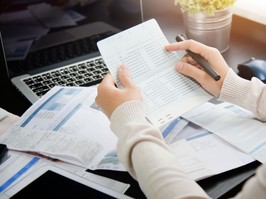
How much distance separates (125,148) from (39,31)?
521mm

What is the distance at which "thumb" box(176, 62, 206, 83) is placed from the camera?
0.84 meters

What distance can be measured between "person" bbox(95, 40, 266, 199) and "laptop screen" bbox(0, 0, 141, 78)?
337 millimetres

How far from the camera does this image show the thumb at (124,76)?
2.58 feet

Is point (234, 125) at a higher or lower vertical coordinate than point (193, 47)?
lower

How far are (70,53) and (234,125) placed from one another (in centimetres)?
53

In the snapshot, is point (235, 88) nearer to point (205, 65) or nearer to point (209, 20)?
point (205, 65)

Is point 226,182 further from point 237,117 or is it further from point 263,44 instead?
point 263,44

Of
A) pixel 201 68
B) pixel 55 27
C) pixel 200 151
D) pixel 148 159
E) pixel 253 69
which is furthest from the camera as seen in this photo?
pixel 55 27

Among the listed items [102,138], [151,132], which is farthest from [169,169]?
[102,138]

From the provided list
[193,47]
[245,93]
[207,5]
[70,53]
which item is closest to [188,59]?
[193,47]

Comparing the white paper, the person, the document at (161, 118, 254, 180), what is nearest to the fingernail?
the person

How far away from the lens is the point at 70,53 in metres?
1.12

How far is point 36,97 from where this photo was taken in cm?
96

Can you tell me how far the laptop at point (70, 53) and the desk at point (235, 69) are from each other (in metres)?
0.04
